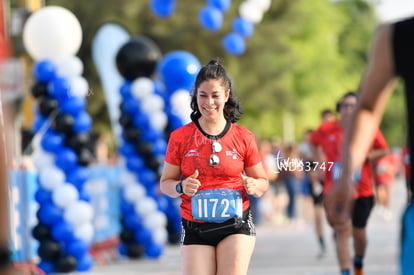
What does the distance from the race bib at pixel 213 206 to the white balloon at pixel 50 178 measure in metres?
6.07

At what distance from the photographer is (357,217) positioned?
873 centimetres

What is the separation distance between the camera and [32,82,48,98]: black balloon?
436 inches

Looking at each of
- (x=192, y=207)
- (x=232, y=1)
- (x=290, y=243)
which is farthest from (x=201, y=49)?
(x=192, y=207)

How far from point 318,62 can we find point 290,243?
113 feet

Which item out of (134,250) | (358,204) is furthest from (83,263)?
(358,204)

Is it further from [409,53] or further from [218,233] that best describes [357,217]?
[409,53]

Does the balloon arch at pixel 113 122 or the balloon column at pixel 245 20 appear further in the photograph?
the balloon column at pixel 245 20

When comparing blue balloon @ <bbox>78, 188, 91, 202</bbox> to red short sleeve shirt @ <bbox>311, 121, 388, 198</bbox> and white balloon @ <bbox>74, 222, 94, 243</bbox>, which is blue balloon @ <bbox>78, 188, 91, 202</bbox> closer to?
white balloon @ <bbox>74, 222, 94, 243</bbox>

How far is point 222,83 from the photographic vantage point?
5.38 meters

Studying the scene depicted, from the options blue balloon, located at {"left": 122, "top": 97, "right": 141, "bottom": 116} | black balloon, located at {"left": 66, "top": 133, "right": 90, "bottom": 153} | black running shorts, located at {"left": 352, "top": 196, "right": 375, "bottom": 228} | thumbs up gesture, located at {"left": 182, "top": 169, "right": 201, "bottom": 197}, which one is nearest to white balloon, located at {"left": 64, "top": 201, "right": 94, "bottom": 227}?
black balloon, located at {"left": 66, "top": 133, "right": 90, "bottom": 153}

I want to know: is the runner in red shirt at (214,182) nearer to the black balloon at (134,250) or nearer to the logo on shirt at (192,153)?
the logo on shirt at (192,153)

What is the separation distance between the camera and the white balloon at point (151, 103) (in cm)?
1360

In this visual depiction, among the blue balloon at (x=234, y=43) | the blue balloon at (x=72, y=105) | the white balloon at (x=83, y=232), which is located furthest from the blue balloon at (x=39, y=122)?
the blue balloon at (x=234, y=43)

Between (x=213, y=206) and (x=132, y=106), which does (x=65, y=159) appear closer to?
(x=132, y=106)
